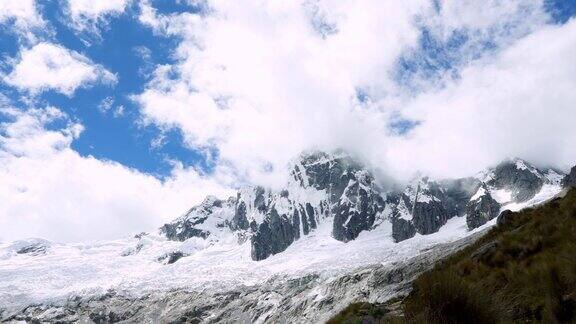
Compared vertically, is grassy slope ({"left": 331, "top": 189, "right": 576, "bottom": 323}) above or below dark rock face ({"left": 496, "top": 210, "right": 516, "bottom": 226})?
below

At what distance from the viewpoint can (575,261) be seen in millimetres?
10383

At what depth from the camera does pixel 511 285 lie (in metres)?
11.6

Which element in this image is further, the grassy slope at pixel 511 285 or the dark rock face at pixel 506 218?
the dark rock face at pixel 506 218

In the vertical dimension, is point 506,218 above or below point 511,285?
above

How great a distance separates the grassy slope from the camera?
749 centimetres

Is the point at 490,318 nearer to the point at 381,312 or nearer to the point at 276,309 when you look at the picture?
the point at 381,312

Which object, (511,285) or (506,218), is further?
(506,218)

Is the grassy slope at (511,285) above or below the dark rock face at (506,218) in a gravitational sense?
below

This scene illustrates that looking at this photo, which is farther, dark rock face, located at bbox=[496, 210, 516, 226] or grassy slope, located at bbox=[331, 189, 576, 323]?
dark rock face, located at bbox=[496, 210, 516, 226]

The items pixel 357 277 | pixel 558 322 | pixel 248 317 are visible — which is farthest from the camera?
pixel 248 317

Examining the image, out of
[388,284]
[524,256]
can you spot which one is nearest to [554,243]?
[524,256]

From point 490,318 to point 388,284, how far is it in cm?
14991

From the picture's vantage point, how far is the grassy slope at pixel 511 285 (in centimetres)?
749

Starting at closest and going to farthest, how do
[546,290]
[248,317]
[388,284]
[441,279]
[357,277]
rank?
[441,279] < [546,290] < [388,284] < [357,277] < [248,317]
